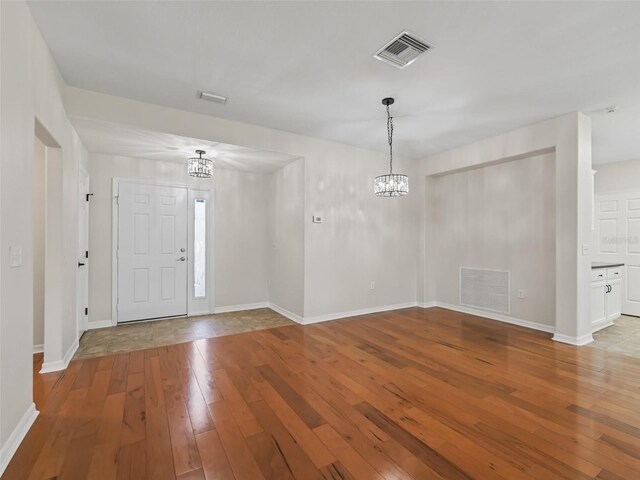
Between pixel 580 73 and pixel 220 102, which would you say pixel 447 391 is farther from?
pixel 220 102

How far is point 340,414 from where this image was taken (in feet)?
7.48

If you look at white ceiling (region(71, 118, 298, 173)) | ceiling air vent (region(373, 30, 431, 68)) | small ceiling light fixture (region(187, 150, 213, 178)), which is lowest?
small ceiling light fixture (region(187, 150, 213, 178))

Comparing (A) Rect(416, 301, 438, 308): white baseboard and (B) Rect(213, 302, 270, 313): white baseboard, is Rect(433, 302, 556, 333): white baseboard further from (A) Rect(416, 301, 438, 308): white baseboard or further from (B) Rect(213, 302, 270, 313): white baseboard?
(B) Rect(213, 302, 270, 313): white baseboard

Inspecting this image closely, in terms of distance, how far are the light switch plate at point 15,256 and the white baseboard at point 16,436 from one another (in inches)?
39.5

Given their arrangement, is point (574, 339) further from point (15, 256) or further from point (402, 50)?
point (15, 256)

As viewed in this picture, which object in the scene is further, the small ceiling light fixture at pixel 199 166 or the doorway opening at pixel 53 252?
the small ceiling light fixture at pixel 199 166

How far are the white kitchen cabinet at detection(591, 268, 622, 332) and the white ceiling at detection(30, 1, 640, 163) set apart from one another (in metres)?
2.04

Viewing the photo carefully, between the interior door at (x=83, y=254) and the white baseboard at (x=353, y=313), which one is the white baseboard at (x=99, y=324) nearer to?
the interior door at (x=83, y=254)

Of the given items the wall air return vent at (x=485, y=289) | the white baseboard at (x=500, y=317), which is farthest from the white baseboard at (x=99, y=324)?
the wall air return vent at (x=485, y=289)

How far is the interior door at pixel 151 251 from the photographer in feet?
15.5

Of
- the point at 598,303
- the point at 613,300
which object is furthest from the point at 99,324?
the point at 613,300

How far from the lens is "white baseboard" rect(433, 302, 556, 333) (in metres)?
4.38

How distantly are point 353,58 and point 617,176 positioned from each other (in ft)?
20.1

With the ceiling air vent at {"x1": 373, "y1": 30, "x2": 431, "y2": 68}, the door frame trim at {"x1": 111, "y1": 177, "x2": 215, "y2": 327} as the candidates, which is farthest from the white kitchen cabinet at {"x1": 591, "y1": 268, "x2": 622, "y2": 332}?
the door frame trim at {"x1": 111, "y1": 177, "x2": 215, "y2": 327}
